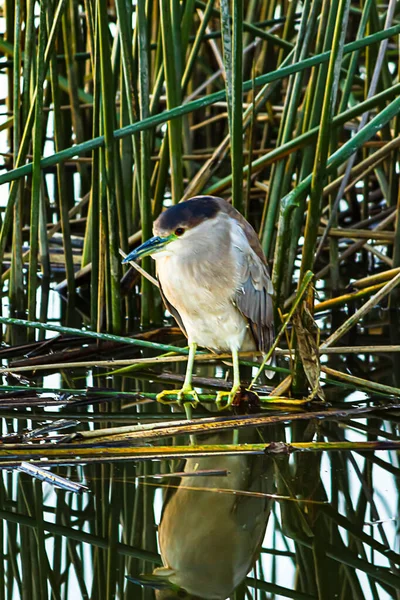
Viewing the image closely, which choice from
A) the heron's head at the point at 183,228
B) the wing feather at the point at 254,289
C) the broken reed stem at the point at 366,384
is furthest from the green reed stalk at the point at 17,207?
the broken reed stem at the point at 366,384

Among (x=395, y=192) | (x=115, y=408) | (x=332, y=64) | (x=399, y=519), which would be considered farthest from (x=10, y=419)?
(x=395, y=192)

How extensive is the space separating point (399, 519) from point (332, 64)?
1530mm

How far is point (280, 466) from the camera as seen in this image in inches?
112

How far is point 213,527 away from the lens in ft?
8.25

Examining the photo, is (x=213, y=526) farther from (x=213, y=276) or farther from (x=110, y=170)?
(x=110, y=170)

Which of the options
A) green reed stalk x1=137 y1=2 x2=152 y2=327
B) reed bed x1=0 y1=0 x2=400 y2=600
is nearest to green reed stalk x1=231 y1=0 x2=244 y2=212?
reed bed x1=0 y1=0 x2=400 y2=600

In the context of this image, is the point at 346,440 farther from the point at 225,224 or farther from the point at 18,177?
the point at 18,177

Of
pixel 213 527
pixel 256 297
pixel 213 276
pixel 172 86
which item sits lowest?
pixel 213 527

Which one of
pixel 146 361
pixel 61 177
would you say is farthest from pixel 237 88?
pixel 61 177

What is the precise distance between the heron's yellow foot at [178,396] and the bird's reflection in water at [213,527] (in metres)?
0.57

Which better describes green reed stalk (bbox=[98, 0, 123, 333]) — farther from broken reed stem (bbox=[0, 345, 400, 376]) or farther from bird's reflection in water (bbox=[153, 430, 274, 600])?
bird's reflection in water (bbox=[153, 430, 274, 600])

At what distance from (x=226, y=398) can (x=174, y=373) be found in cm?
42

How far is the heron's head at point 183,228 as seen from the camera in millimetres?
3357

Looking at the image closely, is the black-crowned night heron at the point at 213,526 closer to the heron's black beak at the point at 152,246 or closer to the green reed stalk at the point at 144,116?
the heron's black beak at the point at 152,246
